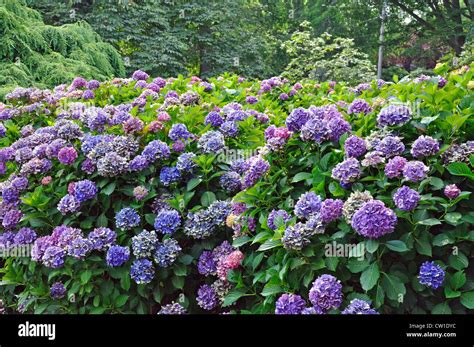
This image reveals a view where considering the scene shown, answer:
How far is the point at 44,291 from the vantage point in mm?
2869

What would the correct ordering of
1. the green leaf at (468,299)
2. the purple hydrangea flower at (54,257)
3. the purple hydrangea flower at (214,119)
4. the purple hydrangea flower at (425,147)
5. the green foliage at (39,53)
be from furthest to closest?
the green foliage at (39,53), the purple hydrangea flower at (214,119), the purple hydrangea flower at (54,257), the purple hydrangea flower at (425,147), the green leaf at (468,299)

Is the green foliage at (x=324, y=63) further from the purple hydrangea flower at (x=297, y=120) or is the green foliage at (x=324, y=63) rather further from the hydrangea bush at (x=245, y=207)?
the purple hydrangea flower at (x=297, y=120)

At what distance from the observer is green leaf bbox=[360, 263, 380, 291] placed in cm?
191

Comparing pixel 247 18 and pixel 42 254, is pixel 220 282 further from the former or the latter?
pixel 247 18

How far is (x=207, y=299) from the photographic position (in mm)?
2574

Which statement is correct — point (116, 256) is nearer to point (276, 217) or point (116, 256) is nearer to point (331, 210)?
point (276, 217)

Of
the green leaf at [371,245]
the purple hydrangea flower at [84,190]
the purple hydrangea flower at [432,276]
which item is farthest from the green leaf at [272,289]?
the purple hydrangea flower at [84,190]

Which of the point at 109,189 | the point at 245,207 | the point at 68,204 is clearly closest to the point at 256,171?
the point at 245,207

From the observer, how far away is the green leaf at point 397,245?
1.90 metres

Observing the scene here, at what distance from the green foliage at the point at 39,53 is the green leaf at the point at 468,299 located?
5.68 meters

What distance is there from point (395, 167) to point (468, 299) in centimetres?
57

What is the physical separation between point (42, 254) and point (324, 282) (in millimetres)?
1625
